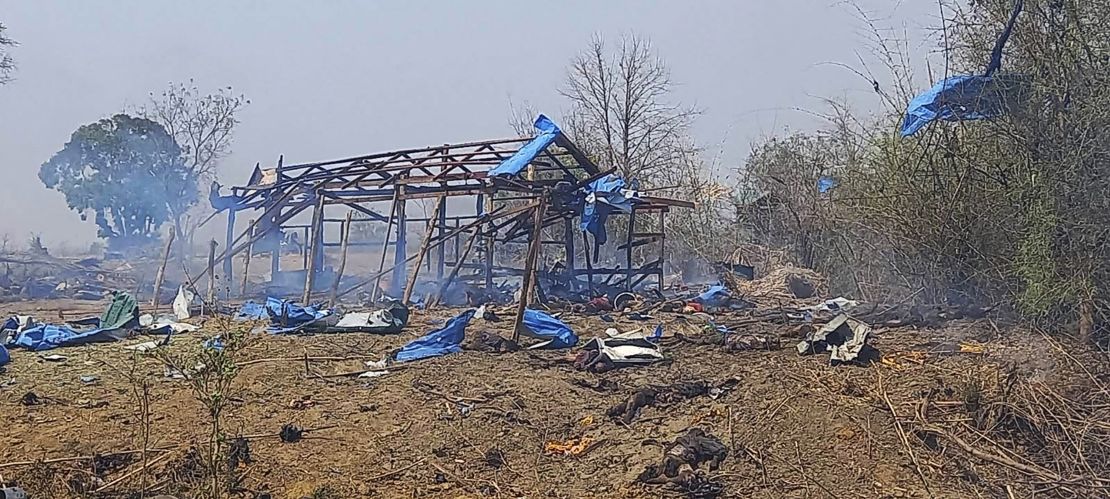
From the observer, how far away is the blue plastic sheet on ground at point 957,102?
7371mm

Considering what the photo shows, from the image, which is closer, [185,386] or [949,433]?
[949,433]

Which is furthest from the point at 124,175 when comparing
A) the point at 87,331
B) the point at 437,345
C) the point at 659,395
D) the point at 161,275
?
the point at 659,395

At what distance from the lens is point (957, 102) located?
777 centimetres

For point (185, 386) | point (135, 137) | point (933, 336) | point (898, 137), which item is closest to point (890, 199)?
point (898, 137)

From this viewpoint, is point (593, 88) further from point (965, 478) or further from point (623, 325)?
point (965, 478)

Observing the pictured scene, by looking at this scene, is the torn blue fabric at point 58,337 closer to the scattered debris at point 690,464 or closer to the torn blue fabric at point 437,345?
the torn blue fabric at point 437,345

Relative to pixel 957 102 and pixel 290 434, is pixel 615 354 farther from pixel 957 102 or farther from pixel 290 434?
pixel 957 102

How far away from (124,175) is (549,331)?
27.9 m

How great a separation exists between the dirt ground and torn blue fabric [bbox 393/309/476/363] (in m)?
0.30

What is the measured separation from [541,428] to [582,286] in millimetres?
10500

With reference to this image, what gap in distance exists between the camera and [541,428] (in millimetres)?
6055

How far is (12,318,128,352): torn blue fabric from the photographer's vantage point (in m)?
9.45

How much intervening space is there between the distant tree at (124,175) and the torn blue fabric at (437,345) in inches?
1052

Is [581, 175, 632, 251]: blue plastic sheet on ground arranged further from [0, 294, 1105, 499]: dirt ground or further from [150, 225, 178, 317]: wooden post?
[150, 225, 178, 317]: wooden post
